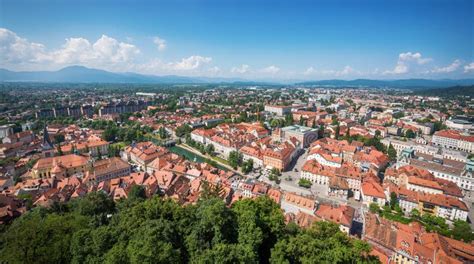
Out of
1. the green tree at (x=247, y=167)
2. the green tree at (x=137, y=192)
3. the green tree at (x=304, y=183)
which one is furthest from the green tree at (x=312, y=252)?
the green tree at (x=247, y=167)

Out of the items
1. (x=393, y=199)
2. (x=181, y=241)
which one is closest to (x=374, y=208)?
(x=393, y=199)

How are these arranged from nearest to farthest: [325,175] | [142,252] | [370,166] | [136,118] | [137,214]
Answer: [142,252]
[137,214]
[325,175]
[370,166]
[136,118]

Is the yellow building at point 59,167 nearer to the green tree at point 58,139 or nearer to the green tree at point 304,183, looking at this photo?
the green tree at point 58,139

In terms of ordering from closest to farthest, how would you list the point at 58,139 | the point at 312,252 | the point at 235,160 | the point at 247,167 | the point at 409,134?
the point at 312,252
the point at 247,167
the point at 235,160
the point at 58,139
the point at 409,134

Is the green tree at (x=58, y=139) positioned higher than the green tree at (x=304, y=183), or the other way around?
the green tree at (x=58, y=139)

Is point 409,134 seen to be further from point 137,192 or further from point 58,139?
point 58,139

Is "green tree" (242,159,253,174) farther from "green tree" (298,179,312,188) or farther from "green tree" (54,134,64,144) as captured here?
"green tree" (54,134,64,144)

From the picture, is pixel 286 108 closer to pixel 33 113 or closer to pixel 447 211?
pixel 447 211

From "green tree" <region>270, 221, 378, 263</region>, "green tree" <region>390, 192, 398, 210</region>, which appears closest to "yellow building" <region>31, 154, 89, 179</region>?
"green tree" <region>270, 221, 378, 263</region>

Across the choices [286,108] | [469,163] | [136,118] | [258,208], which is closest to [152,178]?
[258,208]
